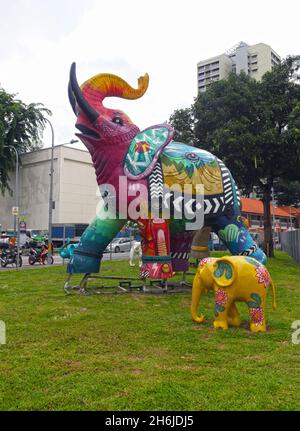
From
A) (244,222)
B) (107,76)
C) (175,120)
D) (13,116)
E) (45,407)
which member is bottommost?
(45,407)

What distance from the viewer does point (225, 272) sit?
570cm

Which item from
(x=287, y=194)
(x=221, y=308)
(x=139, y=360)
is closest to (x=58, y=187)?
(x=287, y=194)

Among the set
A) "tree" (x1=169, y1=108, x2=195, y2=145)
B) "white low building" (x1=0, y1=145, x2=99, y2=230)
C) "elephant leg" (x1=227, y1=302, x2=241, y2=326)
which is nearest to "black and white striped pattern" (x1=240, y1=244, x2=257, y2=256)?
"elephant leg" (x1=227, y1=302, x2=241, y2=326)

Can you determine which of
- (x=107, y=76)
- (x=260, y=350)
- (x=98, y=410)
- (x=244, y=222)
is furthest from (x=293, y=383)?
(x=107, y=76)

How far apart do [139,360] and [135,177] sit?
4.45 meters

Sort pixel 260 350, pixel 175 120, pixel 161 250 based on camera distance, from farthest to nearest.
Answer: pixel 175 120 → pixel 161 250 → pixel 260 350

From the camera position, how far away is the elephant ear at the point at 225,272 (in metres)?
5.59

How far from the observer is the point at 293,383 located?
12.3ft

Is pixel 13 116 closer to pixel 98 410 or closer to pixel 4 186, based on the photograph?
pixel 4 186

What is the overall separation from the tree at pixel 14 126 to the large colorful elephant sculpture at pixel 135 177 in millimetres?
29879

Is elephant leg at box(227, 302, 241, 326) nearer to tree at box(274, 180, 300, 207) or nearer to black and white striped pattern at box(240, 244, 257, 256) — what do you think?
black and white striped pattern at box(240, 244, 257, 256)

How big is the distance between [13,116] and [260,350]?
37323mm

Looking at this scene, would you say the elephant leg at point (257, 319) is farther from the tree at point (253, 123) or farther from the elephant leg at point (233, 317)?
the tree at point (253, 123)

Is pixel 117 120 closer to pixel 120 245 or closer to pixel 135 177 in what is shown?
pixel 135 177
